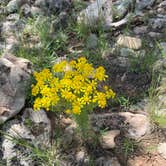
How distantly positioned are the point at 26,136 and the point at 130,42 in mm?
1821

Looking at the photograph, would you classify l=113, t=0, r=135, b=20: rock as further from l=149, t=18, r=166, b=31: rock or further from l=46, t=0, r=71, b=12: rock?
l=46, t=0, r=71, b=12: rock

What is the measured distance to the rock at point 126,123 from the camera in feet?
10.9

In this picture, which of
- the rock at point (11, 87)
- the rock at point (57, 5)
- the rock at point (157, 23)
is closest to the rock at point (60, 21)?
the rock at point (57, 5)

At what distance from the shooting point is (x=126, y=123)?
11.2ft

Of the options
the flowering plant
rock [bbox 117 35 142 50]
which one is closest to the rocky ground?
rock [bbox 117 35 142 50]

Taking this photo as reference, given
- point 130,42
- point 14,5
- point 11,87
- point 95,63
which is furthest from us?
point 14,5

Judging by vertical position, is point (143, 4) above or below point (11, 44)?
above

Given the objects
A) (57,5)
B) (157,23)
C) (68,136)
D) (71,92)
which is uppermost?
(71,92)

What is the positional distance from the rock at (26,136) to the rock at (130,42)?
4.93 feet

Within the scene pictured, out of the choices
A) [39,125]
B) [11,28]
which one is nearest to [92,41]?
[11,28]

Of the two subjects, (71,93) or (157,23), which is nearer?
(71,93)

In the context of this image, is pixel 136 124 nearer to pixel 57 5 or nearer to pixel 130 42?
pixel 130 42

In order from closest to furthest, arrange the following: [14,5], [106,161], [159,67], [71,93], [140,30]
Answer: [71,93] → [106,161] → [159,67] → [140,30] → [14,5]

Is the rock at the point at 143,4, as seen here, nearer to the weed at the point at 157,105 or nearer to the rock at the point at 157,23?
the rock at the point at 157,23
